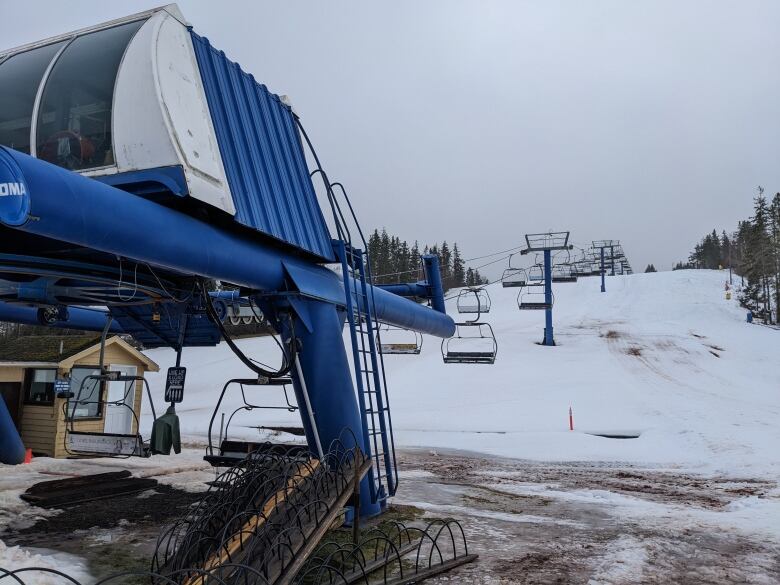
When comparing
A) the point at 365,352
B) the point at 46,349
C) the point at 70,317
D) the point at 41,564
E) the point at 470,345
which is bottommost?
the point at 470,345

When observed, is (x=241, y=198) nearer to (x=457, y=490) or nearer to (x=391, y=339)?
(x=457, y=490)

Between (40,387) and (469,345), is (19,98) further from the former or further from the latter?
(469,345)

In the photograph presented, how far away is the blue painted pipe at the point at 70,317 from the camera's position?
31.8ft

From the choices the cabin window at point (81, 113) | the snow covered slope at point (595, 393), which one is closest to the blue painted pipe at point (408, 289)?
the snow covered slope at point (595, 393)

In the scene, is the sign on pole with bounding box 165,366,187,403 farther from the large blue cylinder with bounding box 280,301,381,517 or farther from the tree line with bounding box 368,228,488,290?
the tree line with bounding box 368,228,488,290

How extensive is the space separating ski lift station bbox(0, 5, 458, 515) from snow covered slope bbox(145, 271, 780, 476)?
9.83 metres

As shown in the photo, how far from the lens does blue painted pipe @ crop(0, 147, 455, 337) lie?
12.2 feet

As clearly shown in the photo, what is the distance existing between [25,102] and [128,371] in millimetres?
13066

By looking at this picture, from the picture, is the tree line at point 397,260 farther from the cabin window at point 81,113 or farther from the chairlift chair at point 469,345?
the cabin window at point 81,113

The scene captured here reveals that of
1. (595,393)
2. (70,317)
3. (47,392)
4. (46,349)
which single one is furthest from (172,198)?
(595,393)

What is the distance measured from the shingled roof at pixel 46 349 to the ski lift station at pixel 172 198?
804 cm

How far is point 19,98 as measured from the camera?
17.8 ft

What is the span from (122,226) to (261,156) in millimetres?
2713

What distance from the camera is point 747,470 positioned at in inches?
519
